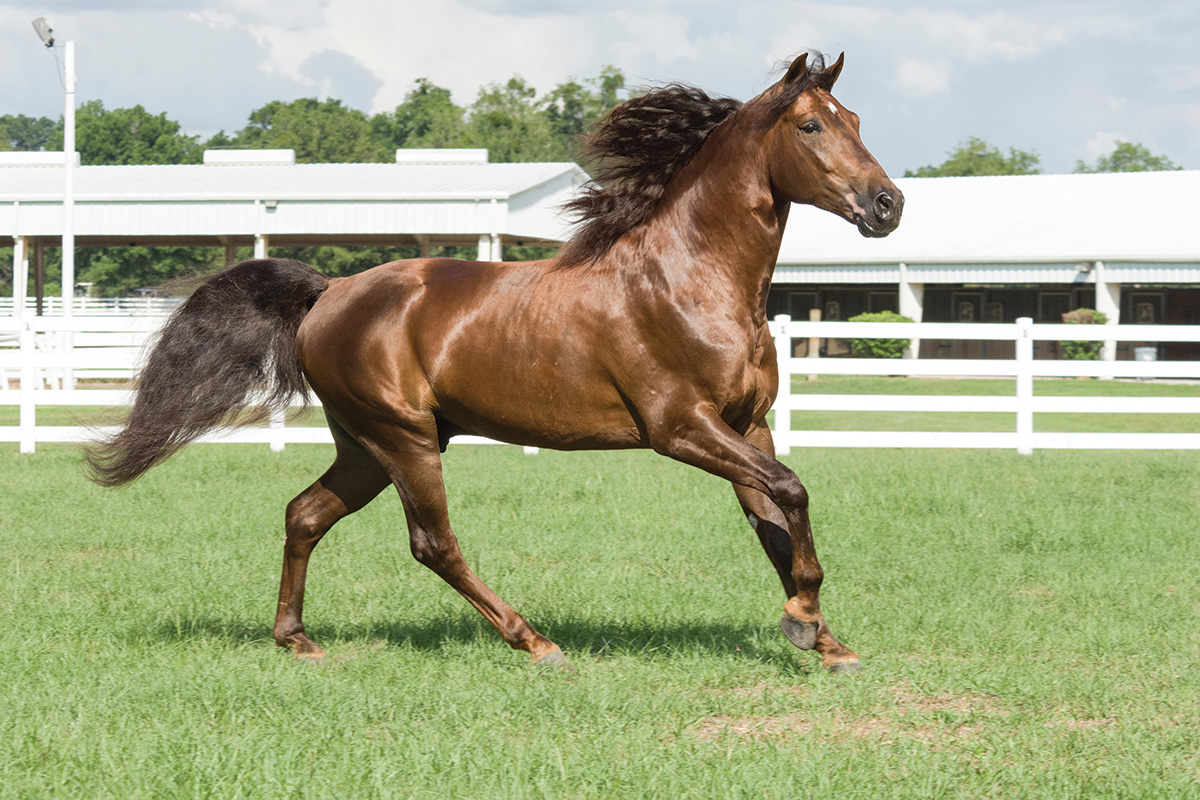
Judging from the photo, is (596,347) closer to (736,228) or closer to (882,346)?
(736,228)

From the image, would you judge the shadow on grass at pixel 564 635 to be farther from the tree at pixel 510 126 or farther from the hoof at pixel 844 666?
the tree at pixel 510 126

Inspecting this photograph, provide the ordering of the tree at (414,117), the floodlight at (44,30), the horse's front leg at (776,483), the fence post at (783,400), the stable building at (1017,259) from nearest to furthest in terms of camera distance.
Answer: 1. the horse's front leg at (776,483)
2. the fence post at (783,400)
3. the floodlight at (44,30)
4. the stable building at (1017,259)
5. the tree at (414,117)

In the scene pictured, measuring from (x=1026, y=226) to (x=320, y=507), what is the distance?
34.0 meters

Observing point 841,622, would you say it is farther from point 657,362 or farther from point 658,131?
point 658,131

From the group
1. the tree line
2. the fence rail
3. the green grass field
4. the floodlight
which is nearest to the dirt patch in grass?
the green grass field

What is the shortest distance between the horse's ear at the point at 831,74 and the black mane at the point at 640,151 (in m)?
0.47

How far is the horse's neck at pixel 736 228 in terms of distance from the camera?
5129mm

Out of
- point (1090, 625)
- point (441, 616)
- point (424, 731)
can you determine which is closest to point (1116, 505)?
point (1090, 625)

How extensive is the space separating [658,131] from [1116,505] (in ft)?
19.4

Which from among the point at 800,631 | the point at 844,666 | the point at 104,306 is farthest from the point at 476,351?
the point at 104,306

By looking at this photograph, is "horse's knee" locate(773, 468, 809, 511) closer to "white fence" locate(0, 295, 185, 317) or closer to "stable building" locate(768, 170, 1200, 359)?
"white fence" locate(0, 295, 185, 317)

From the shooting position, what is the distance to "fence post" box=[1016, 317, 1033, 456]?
13.4 meters

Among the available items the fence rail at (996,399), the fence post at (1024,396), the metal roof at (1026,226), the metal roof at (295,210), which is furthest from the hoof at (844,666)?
the metal roof at (1026,226)

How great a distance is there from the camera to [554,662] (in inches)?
204
